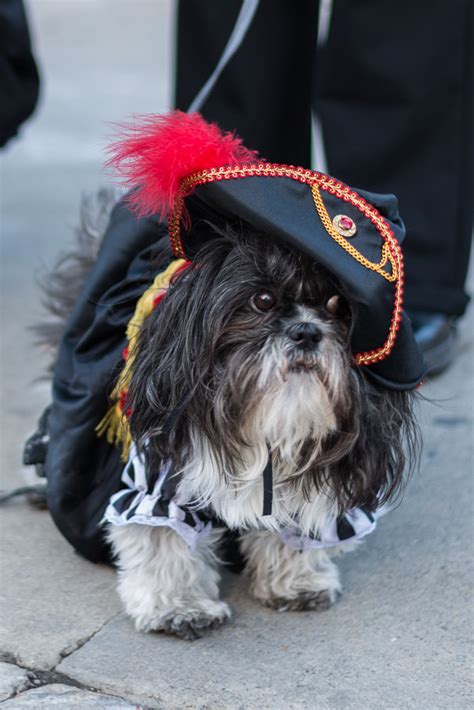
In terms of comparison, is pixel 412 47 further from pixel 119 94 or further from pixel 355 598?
pixel 119 94

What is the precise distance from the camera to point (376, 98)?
12.1 feet

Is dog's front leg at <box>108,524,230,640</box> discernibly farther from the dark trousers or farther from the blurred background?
the dark trousers

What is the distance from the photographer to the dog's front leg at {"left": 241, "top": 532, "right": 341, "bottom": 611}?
8.79ft

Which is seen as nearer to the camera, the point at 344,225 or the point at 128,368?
the point at 344,225

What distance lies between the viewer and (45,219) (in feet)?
18.5

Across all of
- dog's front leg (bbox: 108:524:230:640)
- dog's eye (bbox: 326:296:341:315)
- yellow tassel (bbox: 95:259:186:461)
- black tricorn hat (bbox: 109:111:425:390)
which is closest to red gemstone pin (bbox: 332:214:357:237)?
black tricorn hat (bbox: 109:111:425:390)

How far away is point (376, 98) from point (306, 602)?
1.78m

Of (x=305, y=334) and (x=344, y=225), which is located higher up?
(x=344, y=225)

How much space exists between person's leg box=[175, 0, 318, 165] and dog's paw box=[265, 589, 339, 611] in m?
1.67

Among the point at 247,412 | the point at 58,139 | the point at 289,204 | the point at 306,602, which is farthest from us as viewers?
the point at 58,139

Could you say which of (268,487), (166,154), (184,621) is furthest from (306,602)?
(166,154)

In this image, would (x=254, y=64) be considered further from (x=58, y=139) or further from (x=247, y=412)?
(x=58, y=139)

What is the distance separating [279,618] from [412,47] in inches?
75.6

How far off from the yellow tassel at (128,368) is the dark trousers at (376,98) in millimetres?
1349
